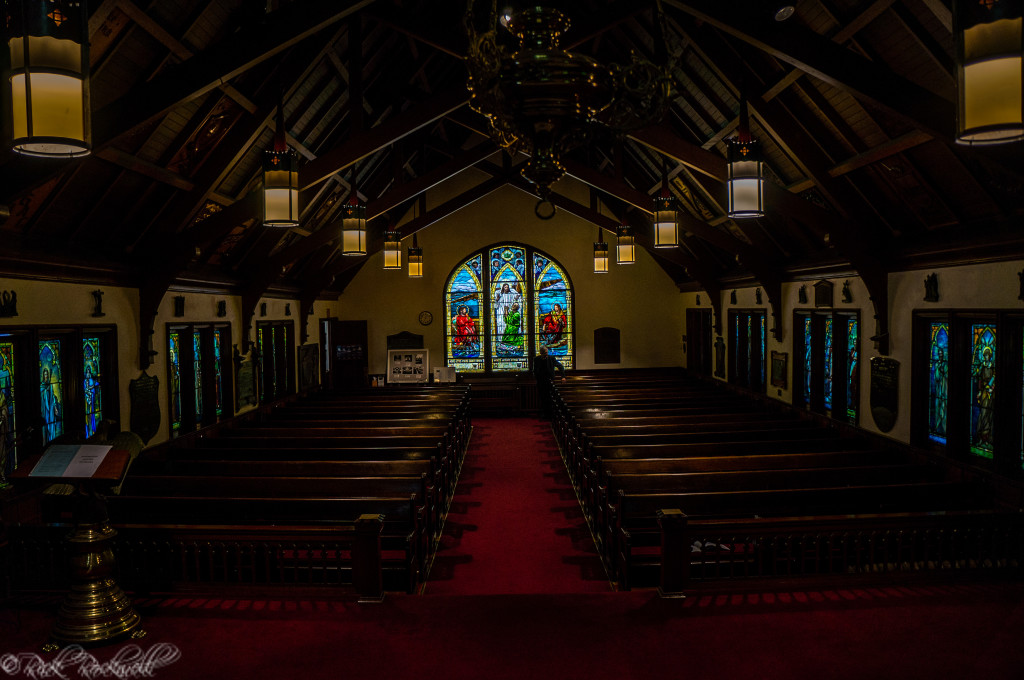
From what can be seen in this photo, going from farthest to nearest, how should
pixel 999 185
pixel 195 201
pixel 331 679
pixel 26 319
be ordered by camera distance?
1. pixel 195 201
2. pixel 26 319
3. pixel 999 185
4. pixel 331 679

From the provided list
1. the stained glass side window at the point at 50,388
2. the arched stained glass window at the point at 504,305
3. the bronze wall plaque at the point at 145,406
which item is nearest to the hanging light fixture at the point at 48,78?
the stained glass side window at the point at 50,388

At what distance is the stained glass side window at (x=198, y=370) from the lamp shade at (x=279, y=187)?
5.07m

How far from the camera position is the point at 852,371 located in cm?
847

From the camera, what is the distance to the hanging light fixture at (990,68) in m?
2.11

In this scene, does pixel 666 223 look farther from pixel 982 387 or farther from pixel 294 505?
pixel 294 505

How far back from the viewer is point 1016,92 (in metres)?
2.11

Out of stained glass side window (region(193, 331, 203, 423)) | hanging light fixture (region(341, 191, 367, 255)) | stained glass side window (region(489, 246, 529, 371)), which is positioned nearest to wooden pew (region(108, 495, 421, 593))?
hanging light fixture (region(341, 191, 367, 255))

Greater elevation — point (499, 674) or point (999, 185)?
point (999, 185)

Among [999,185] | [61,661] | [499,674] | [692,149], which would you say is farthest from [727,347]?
[61,661]

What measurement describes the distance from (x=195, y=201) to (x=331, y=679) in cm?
576

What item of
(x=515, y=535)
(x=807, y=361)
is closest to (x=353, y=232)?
(x=515, y=535)

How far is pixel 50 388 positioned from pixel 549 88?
5833 millimetres

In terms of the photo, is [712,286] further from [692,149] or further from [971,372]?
[971,372]

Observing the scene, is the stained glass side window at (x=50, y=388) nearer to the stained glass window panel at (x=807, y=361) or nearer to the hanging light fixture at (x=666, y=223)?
the hanging light fixture at (x=666, y=223)
